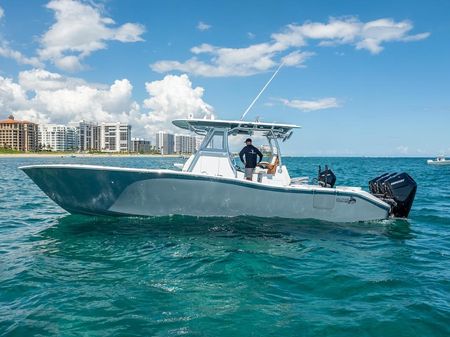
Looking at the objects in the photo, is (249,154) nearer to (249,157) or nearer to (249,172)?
(249,157)

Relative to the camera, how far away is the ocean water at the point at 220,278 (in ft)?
15.5

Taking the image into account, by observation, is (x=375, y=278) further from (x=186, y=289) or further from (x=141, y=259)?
(x=141, y=259)

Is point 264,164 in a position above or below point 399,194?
above

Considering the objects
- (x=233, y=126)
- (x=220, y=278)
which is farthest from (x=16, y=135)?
(x=220, y=278)

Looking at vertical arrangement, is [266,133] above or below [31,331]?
A: above

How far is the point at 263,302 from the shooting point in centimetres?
543

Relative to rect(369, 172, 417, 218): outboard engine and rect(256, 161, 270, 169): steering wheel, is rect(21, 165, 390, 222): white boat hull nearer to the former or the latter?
rect(369, 172, 417, 218): outboard engine

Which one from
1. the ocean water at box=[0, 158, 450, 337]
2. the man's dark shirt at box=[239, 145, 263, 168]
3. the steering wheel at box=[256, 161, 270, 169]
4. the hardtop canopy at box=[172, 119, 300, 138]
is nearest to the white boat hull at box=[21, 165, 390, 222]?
the ocean water at box=[0, 158, 450, 337]

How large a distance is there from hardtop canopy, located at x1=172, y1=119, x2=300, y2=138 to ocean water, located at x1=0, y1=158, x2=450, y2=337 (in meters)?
2.70

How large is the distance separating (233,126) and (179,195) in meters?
2.66

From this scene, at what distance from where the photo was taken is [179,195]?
1030cm

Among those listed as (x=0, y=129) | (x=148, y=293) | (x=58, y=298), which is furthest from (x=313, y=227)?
(x=0, y=129)

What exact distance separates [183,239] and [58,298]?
374 centimetres

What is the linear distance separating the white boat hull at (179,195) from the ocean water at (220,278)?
35cm
